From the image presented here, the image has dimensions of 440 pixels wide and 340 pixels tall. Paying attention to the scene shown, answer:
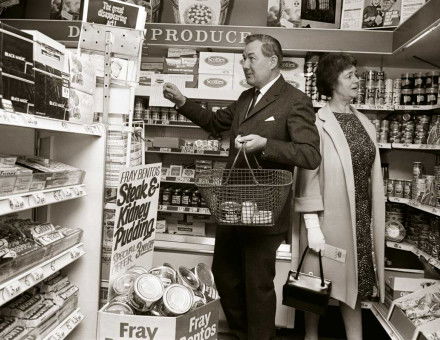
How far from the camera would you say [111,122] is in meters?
2.57

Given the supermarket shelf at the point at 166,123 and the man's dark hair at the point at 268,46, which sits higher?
the man's dark hair at the point at 268,46

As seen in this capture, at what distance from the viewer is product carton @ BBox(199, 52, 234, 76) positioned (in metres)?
4.49

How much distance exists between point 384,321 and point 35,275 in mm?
2600

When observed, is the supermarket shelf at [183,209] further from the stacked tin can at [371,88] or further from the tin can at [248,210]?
the tin can at [248,210]

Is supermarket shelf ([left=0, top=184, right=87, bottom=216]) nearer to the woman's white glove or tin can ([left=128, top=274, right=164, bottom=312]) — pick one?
tin can ([left=128, top=274, right=164, bottom=312])

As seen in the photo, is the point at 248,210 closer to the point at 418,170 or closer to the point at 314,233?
the point at 314,233

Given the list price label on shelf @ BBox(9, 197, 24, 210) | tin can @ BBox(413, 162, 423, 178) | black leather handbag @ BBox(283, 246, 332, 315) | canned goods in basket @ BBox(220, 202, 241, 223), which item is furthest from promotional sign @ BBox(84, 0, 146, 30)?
tin can @ BBox(413, 162, 423, 178)

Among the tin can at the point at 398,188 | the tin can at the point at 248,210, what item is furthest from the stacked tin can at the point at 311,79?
the tin can at the point at 248,210

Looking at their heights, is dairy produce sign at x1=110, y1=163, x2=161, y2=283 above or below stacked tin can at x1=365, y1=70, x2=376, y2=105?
below

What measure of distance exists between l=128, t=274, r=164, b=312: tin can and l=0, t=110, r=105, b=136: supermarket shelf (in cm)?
77

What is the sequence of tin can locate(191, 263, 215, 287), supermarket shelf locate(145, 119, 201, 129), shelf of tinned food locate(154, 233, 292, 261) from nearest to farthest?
tin can locate(191, 263, 215, 287), shelf of tinned food locate(154, 233, 292, 261), supermarket shelf locate(145, 119, 201, 129)

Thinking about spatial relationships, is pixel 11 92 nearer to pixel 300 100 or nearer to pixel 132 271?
pixel 132 271

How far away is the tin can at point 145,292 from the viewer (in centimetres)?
204

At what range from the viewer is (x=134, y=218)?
94.6 inches
